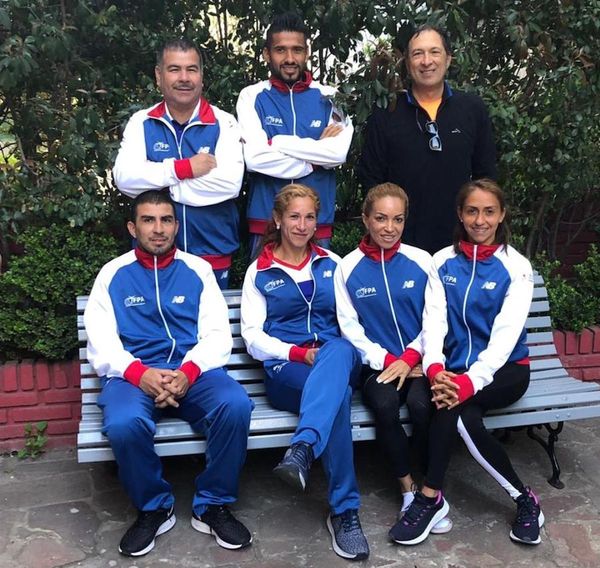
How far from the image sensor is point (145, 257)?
350cm

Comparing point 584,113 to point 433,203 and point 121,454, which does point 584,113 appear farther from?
point 121,454

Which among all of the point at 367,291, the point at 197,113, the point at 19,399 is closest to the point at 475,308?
the point at 367,291

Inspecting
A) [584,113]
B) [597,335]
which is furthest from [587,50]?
[597,335]

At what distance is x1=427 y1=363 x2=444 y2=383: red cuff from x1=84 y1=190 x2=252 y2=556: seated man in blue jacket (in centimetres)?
85

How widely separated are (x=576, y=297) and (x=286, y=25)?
245cm

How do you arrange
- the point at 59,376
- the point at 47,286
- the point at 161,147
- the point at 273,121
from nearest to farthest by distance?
1. the point at 161,147
2. the point at 273,121
3. the point at 47,286
4. the point at 59,376

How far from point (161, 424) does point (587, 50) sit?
3.24 m

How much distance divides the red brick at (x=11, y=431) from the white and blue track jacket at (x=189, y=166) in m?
1.39

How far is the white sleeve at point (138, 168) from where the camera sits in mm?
3627

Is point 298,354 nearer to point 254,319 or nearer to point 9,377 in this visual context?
point 254,319

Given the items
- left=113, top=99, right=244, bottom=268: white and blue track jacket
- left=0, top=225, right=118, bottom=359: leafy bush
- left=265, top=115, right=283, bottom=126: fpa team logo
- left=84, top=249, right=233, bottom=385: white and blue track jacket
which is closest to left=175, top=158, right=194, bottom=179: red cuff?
left=113, top=99, right=244, bottom=268: white and blue track jacket

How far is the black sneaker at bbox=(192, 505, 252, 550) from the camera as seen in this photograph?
3178 millimetres

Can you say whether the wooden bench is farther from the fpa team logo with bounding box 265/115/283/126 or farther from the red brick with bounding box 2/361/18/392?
the fpa team logo with bounding box 265/115/283/126

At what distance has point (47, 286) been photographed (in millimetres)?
3980
